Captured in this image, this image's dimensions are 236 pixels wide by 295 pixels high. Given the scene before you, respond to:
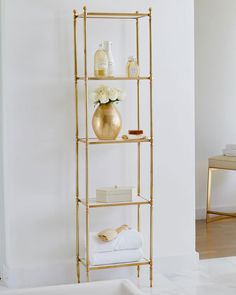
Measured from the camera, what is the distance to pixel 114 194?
418cm

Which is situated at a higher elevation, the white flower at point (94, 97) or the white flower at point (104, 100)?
the white flower at point (94, 97)

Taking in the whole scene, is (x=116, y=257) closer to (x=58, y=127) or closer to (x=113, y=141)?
(x=113, y=141)

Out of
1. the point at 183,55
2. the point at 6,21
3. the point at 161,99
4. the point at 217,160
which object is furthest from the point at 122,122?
the point at 217,160

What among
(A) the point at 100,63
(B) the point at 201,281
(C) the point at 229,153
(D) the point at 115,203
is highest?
(A) the point at 100,63

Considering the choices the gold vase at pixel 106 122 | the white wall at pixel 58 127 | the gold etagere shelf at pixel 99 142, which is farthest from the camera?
the white wall at pixel 58 127

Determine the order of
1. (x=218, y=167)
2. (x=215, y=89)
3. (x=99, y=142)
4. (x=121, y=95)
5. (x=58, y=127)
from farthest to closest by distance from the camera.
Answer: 1. (x=215, y=89)
2. (x=218, y=167)
3. (x=58, y=127)
4. (x=121, y=95)
5. (x=99, y=142)

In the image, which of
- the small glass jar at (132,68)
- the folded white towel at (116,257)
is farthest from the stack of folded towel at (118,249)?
the small glass jar at (132,68)

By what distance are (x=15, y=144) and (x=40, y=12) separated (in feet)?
2.91

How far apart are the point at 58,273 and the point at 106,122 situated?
109 cm

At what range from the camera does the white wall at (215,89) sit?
6449mm

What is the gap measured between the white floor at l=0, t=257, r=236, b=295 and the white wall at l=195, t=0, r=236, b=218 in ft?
6.18

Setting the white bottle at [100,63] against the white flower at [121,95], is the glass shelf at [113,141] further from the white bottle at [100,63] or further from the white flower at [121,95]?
the white bottle at [100,63]

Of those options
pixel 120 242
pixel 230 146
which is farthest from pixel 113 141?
pixel 230 146

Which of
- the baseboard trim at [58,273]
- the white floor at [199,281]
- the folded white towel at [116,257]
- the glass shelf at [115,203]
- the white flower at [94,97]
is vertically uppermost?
the white flower at [94,97]
